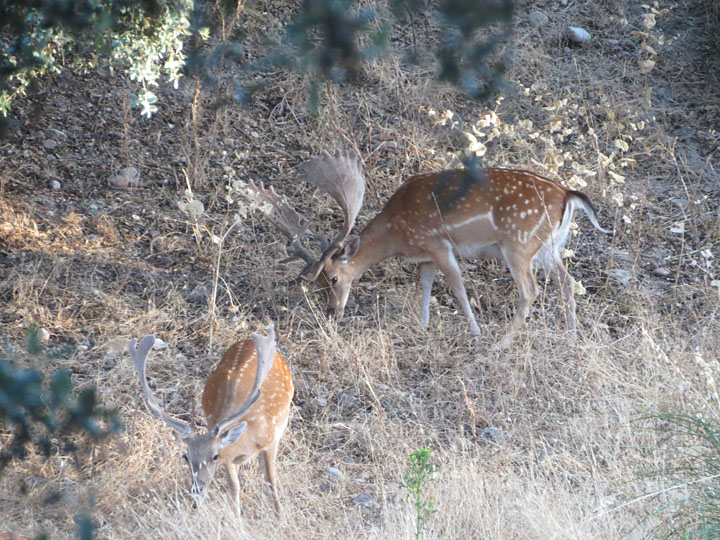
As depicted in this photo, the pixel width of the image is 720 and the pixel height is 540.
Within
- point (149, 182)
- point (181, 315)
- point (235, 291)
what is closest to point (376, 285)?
point (235, 291)

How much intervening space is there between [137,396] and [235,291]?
1.80 m

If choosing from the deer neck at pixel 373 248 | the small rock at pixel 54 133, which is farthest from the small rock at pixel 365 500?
the small rock at pixel 54 133

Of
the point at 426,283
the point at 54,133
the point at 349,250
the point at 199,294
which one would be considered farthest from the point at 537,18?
the point at 199,294

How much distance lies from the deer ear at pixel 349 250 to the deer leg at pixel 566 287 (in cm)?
161

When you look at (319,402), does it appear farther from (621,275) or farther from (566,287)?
(621,275)

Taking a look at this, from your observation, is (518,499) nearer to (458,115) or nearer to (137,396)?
(137,396)

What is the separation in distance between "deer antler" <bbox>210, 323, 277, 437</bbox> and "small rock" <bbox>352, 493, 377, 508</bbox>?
0.79 meters

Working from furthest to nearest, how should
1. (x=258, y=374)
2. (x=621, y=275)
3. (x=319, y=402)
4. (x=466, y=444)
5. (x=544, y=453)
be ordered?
(x=621, y=275)
(x=319, y=402)
(x=466, y=444)
(x=544, y=453)
(x=258, y=374)

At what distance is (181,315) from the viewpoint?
7.09 meters

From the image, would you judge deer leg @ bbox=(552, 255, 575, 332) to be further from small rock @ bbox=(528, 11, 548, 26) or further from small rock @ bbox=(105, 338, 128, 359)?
small rock @ bbox=(528, 11, 548, 26)

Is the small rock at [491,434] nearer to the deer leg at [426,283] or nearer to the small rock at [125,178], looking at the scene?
the deer leg at [426,283]

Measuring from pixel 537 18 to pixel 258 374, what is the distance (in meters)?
7.89

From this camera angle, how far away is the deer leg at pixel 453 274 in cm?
727

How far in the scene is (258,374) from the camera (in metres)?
4.85
